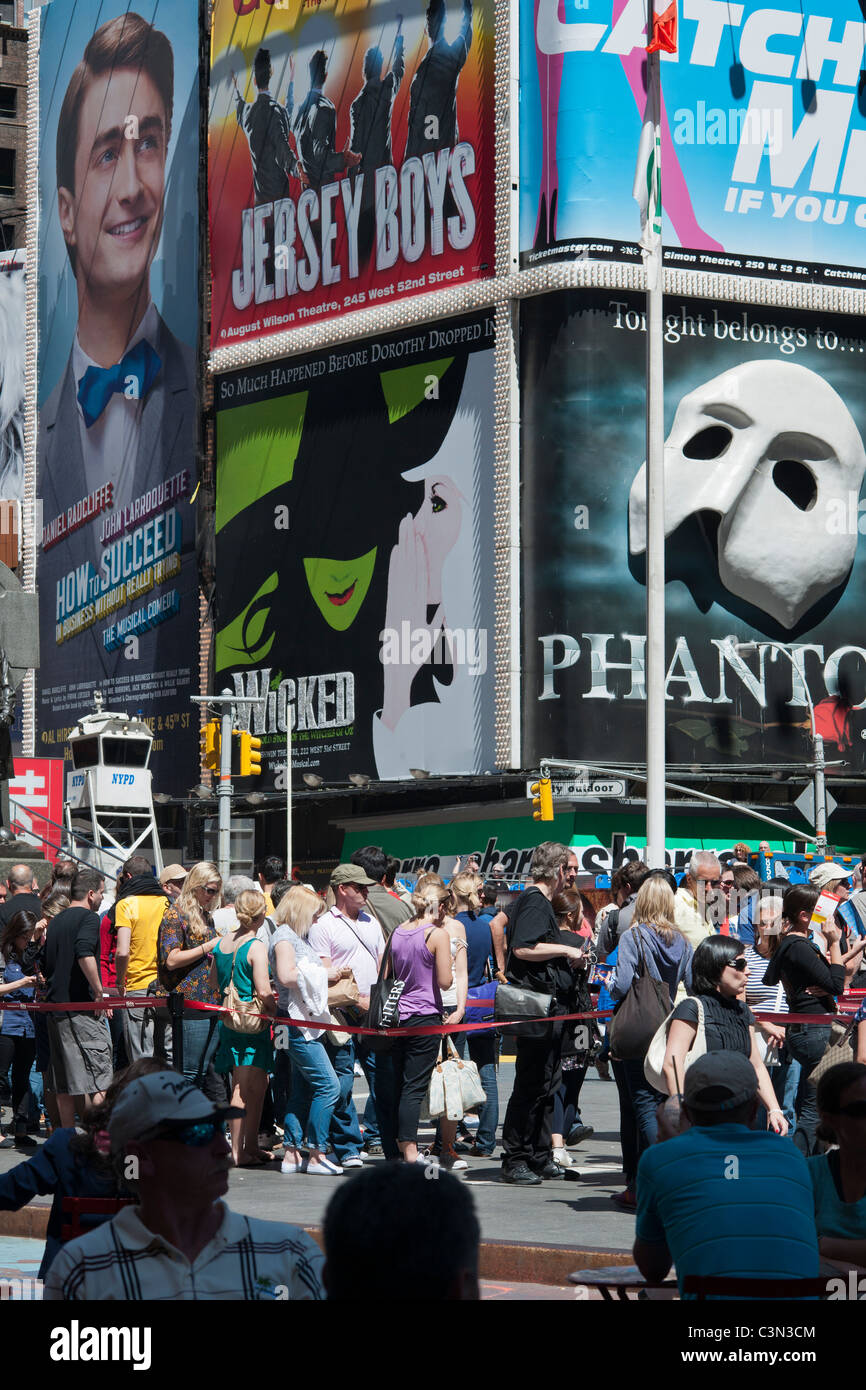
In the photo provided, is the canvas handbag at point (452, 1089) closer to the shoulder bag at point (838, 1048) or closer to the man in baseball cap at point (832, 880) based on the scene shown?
the shoulder bag at point (838, 1048)

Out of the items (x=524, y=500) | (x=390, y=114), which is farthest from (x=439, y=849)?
(x=390, y=114)

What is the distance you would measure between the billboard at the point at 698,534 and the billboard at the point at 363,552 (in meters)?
1.55

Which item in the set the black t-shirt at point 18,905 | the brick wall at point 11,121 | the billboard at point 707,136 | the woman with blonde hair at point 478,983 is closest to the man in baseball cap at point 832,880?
the woman with blonde hair at point 478,983

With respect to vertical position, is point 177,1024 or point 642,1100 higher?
point 177,1024

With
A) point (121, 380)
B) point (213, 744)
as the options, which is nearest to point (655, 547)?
point (213, 744)

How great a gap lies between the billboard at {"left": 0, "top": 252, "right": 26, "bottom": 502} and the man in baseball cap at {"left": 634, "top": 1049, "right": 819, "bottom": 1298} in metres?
55.5

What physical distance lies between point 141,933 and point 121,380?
4109 cm

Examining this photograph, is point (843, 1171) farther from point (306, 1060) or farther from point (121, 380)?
point (121, 380)

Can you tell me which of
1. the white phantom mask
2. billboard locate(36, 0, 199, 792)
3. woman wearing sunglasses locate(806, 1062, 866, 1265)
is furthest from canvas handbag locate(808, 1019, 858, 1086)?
billboard locate(36, 0, 199, 792)

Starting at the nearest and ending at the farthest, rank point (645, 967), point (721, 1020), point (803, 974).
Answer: point (721, 1020)
point (645, 967)
point (803, 974)

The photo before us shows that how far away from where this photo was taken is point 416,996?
505 inches

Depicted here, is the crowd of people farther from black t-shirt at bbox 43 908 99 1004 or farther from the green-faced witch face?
the green-faced witch face

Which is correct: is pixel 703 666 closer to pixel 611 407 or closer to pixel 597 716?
pixel 597 716
